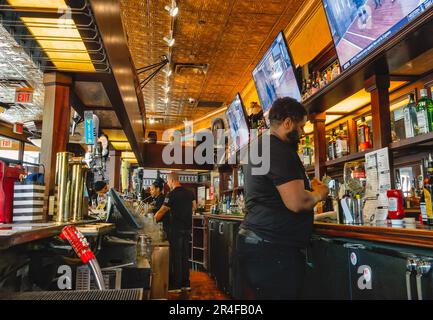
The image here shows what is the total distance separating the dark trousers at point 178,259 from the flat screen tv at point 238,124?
5.00 feet

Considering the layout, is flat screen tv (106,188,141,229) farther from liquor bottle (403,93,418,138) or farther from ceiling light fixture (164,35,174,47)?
ceiling light fixture (164,35,174,47)

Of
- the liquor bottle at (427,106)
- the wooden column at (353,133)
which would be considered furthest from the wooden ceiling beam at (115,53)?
the wooden column at (353,133)

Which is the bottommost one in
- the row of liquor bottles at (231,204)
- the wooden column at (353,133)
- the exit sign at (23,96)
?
the row of liquor bottles at (231,204)

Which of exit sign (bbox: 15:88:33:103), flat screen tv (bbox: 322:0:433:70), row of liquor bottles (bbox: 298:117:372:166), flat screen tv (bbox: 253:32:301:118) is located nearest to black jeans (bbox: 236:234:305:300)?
row of liquor bottles (bbox: 298:117:372:166)

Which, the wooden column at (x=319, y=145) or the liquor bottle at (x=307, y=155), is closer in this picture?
the wooden column at (x=319, y=145)

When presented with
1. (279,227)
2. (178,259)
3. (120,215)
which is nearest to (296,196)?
(279,227)

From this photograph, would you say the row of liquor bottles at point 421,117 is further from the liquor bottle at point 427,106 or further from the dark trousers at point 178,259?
the dark trousers at point 178,259

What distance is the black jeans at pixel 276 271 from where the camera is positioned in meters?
1.70

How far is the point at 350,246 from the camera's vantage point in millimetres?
1760

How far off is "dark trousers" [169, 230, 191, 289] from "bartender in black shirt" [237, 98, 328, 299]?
307cm

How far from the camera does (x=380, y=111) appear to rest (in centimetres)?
215

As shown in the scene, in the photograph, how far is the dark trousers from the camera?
480 cm

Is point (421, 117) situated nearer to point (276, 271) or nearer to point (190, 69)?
point (276, 271)
